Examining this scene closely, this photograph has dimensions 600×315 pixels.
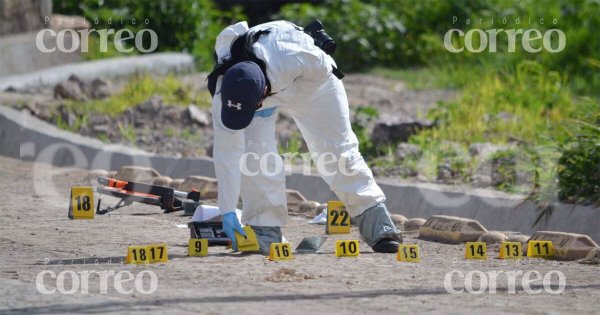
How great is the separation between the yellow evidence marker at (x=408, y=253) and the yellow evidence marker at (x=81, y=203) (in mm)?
2612

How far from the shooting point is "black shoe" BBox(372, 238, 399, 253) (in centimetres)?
822

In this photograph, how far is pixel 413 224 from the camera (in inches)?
372

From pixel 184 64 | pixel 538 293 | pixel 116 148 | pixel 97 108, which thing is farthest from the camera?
pixel 184 64

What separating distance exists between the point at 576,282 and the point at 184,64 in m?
10.3

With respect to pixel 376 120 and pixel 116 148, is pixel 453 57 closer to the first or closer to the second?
pixel 376 120

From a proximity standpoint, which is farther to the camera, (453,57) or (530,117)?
(453,57)

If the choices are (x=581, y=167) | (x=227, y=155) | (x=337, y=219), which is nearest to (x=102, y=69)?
(x=337, y=219)

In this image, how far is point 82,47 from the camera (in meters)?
17.2

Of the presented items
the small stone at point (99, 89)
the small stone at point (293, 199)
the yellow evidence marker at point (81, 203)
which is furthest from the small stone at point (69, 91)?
the yellow evidence marker at point (81, 203)

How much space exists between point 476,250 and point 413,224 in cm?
132

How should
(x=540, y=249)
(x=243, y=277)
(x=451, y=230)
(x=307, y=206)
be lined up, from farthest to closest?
1. (x=307, y=206)
2. (x=451, y=230)
3. (x=540, y=249)
4. (x=243, y=277)

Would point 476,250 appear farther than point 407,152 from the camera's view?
No

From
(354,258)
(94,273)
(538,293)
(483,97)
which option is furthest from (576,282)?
(483,97)

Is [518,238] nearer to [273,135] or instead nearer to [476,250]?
[476,250]
